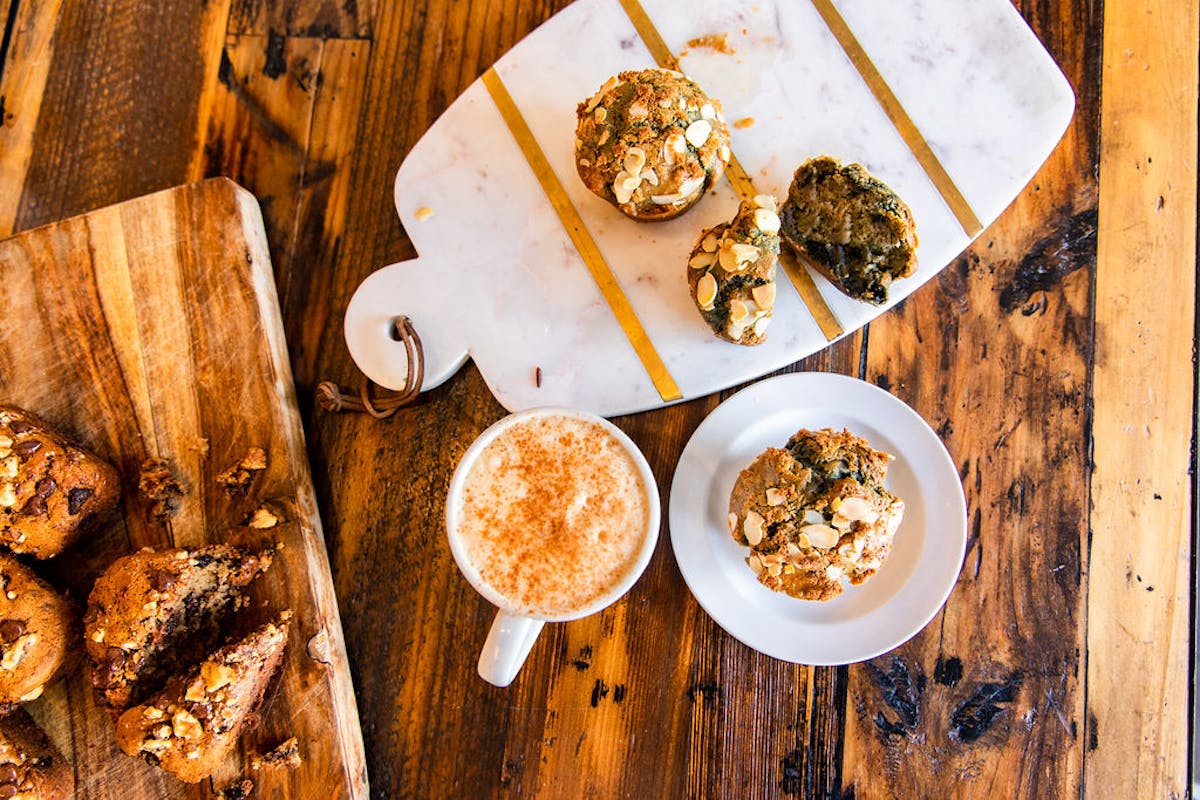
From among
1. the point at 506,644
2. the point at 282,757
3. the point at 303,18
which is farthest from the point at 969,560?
the point at 303,18

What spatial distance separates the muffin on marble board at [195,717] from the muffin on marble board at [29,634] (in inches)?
9.7

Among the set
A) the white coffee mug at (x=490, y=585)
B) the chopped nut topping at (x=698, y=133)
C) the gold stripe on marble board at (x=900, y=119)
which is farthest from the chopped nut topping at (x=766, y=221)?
the white coffee mug at (x=490, y=585)

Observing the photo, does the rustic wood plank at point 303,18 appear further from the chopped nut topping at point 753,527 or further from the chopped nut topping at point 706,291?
the chopped nut topping at point 753,527

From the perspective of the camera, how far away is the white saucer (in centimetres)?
209

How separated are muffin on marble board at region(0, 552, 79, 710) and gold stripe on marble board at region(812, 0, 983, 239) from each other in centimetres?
254

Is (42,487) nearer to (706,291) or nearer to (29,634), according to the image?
(29,634)

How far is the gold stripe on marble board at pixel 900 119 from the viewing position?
2.16 meters

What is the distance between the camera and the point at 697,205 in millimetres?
2197

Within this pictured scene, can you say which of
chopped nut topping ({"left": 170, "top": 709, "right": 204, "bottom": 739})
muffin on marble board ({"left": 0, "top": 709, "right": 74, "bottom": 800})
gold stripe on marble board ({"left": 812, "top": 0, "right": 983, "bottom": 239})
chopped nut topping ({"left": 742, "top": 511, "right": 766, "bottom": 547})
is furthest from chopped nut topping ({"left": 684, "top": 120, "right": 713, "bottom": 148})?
muffin on marble board ({"left": 0, "top": 709, "right": 74, "bottom": 800})

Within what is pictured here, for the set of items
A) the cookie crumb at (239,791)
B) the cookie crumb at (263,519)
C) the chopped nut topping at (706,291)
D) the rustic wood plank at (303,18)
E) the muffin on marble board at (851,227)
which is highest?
the rustic wood plank at (303,18)

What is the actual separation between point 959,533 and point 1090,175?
115 cm

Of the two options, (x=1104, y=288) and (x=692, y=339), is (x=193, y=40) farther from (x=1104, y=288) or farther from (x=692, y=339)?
(x=1104, y=288)

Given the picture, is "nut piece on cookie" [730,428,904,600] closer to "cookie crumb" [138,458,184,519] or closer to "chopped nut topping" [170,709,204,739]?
"chopped nut topping" [170,709,204,739]

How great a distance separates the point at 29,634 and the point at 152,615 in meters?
0.31
